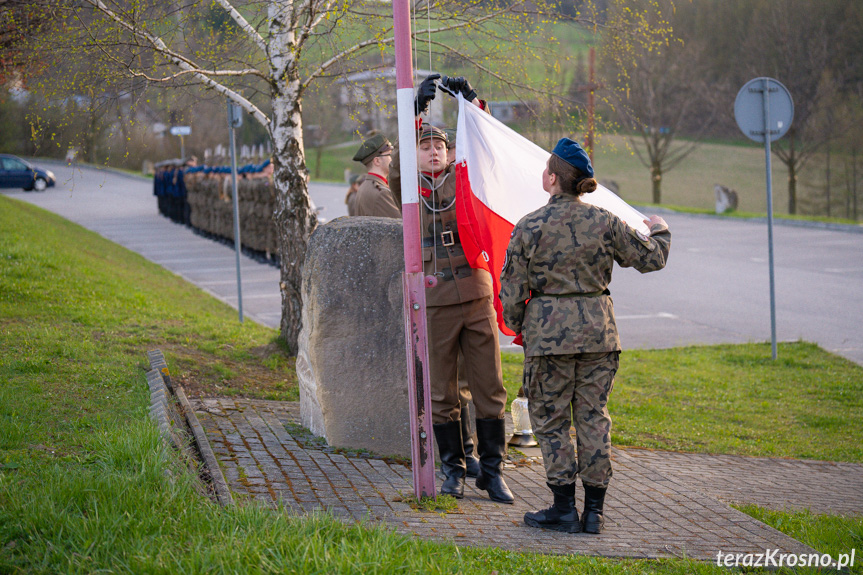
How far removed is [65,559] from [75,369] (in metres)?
3.54

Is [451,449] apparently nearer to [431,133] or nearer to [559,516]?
[559,516]

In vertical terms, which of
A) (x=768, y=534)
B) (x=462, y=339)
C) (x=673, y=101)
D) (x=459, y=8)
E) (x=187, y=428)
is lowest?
(x=768, y=534)

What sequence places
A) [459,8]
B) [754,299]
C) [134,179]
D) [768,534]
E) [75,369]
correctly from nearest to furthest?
[768,534], [75,369], [459,8], [754,299], [134,179]

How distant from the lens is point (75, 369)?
6379mm

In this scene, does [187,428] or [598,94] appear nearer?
[187,428]

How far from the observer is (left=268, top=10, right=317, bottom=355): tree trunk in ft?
27.3

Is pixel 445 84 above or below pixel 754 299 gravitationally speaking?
above

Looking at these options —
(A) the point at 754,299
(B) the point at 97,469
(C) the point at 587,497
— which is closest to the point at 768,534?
(C) the point at 587,497

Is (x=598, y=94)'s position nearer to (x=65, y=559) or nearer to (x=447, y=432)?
(x=447, y=432)

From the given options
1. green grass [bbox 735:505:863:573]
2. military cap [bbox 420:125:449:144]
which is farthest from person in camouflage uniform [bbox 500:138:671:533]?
green grass [bbox 735:505:863:573]

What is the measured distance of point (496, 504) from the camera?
474 cm

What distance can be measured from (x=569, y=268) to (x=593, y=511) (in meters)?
1.29

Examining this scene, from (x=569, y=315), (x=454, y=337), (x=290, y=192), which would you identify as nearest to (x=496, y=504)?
(x=454, y=337)

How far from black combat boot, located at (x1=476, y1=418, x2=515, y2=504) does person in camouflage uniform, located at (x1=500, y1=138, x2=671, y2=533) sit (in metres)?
0.51
